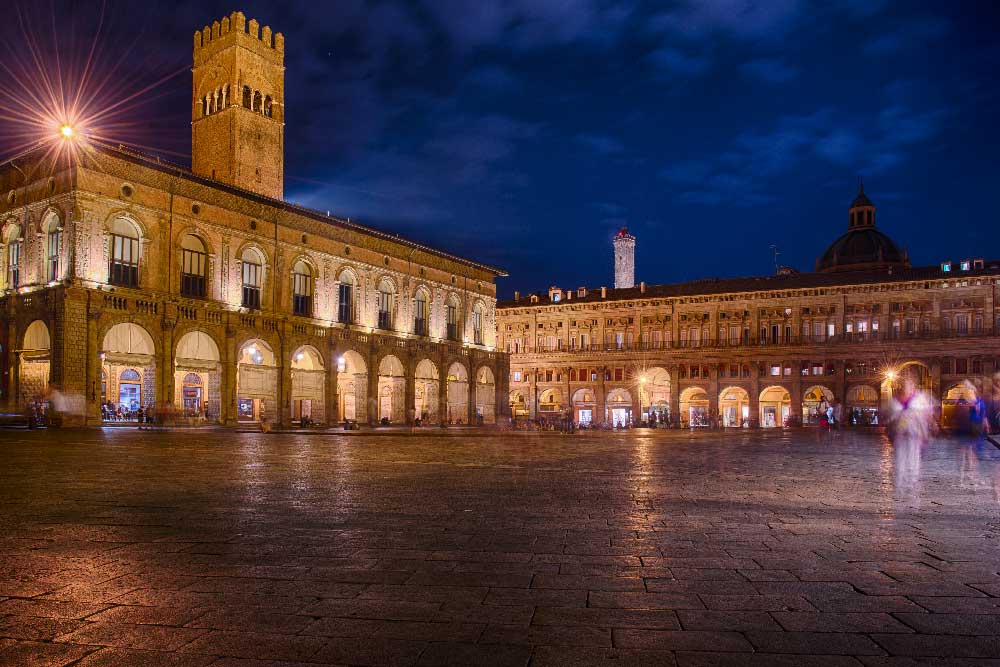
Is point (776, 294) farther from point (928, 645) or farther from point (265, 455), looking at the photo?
point (928, 645)

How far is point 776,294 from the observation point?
251 ft

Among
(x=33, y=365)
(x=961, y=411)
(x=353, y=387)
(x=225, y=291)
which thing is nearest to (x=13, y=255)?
(x=33, y=365)

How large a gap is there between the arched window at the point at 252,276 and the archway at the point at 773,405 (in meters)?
52.6

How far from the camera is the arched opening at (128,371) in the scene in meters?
34.2

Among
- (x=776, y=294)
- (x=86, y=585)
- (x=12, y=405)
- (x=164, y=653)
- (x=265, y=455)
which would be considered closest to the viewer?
(x=164, y=653)

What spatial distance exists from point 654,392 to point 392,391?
1459 inches

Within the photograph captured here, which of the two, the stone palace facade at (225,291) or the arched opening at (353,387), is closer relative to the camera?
the stone palace facade at (225,291)

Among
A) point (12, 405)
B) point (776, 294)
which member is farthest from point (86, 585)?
point (776, 294)

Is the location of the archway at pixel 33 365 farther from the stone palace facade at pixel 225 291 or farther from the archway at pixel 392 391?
the archway at pixel 392 391

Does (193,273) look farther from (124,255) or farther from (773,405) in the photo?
(773,405)

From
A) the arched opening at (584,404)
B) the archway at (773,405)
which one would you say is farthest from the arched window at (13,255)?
the archway at (773,405)

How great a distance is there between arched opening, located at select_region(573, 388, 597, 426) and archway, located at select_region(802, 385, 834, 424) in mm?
20884


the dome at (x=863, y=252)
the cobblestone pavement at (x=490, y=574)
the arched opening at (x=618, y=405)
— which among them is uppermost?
the dome at (x=863, y=252)

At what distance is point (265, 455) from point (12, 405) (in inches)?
890
